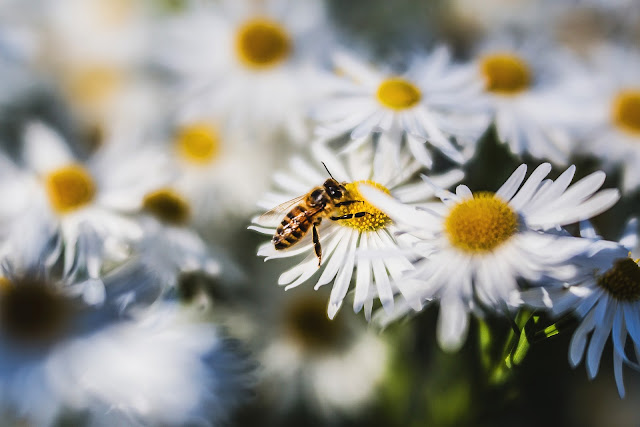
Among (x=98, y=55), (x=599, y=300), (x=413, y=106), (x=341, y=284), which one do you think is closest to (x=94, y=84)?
(x=98, y=55)

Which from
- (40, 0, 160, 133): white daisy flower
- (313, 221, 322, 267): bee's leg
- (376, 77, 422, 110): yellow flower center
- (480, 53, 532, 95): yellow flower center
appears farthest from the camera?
(40, 0, 160, 133): white daisy flower

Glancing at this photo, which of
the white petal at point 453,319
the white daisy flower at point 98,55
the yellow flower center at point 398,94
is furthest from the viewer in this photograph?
the white daisy flower at point 98,55

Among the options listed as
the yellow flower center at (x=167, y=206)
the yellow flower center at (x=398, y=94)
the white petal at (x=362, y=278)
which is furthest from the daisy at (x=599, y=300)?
the yellow flower center at (x=167, y=206)

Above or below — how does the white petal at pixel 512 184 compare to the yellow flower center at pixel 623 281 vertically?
above

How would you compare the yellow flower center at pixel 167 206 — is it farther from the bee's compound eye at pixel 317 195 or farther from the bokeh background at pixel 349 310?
the bee's compound eye at pixel 317 195

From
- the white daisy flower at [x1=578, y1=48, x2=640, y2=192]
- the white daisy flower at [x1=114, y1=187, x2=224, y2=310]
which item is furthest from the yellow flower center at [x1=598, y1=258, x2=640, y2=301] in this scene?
the white daisy flower at [x1=114, y1=187, x2=224, y2=310]

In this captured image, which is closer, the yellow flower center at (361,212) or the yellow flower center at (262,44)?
the yellow flower center at (361,212)

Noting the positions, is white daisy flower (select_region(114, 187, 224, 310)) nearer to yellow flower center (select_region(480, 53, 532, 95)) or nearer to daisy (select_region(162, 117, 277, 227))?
daisy (select_region(162, 117, 277, 227))
